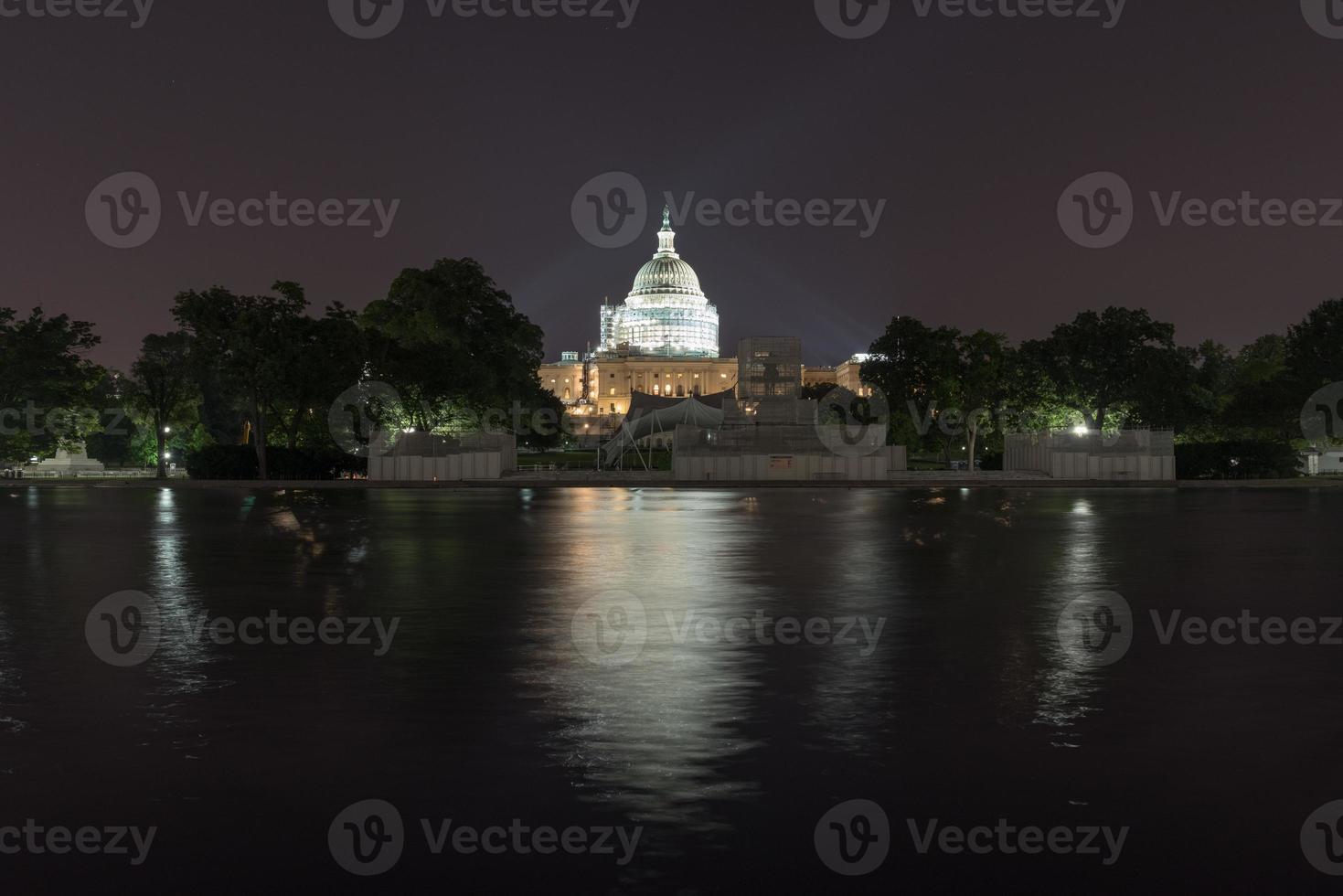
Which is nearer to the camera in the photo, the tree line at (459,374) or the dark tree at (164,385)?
the tree line at (459,374)

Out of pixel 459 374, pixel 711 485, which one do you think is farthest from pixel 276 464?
pixel 711 485

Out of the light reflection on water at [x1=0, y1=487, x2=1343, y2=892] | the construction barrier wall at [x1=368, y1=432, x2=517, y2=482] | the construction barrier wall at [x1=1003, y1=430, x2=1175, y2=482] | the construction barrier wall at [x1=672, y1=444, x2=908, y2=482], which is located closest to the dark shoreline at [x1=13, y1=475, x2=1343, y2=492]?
the construction barrier wall at [x1=1003, y1=430, x2=1175, y2=482]

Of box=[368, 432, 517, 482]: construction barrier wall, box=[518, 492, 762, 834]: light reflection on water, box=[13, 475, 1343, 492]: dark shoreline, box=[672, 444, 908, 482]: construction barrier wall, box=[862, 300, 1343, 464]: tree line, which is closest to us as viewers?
box=[518, 492, 762, 834]: light reflection on water

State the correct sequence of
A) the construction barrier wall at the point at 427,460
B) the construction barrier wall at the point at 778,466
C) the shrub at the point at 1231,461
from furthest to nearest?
the shrub at the point at 1231,461 < the construction barrier wall at the point at 778,466 < the construction barrier wall at the point at 427,460

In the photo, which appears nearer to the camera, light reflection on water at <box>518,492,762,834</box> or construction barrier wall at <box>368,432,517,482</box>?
light reflection on water at <box>518,492,762,834</box>

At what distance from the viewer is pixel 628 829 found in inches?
293

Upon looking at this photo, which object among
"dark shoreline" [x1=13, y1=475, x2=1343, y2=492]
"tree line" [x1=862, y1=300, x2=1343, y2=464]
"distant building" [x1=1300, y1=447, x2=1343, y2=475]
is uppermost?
"tree line" [x1=862, y1=300, x2=1343, y2=464]

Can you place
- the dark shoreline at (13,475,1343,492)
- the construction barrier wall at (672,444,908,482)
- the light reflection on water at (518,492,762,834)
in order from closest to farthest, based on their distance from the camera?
the light reflection on water at (518,492,762,834) → the dark shoreline at (13,475,1343,492) → the construction barrier wall at (672,444,908,482)

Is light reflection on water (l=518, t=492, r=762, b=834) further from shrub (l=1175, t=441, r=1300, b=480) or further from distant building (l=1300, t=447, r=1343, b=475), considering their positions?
distant building (l=1300, t=447, r=1343, b=475)

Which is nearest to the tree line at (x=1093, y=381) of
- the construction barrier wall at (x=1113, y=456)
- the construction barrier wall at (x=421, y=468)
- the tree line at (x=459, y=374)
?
the tree line at (x=459, y=374)

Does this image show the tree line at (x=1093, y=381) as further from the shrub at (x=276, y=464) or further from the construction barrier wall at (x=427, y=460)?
the shrub at (x=276, y=464)

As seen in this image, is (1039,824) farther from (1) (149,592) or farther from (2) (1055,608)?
(1) (149,592)

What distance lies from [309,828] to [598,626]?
7.65 m

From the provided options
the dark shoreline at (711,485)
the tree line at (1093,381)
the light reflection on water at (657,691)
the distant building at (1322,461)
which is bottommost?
the light reflection on water at (657,691)
